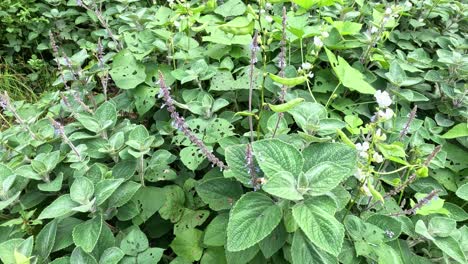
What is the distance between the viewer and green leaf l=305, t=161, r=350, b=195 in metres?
1.30

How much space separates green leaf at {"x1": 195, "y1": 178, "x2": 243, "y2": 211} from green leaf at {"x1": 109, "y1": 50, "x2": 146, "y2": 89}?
84cm

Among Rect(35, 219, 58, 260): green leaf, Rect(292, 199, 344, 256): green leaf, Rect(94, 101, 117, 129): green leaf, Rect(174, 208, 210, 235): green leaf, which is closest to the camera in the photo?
Rect(292, 199, 344, 256): green leaf

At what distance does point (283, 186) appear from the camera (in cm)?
129

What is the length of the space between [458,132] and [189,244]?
1.52m

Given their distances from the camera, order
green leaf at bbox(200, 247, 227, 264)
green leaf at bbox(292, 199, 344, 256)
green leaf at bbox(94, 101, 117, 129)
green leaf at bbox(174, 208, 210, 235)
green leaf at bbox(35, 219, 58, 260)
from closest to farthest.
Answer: green leaf at bbox(292, 199, 344, 256) < green leaf at bbox(35, 219, 58, 260) < green leaf at bbox(200, 247, 227, 264) < green leaf at bbox(174, 208, 210, 235) < green leaf at bbox(94, 101, 117, 129)

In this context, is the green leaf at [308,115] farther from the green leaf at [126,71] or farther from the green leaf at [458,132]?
the green leaf at [126,71]

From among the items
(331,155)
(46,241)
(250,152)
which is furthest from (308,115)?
(46,241)

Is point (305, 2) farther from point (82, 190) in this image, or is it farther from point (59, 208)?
point (59, 208)

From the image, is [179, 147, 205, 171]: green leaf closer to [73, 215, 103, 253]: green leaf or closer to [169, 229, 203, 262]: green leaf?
[169, 229, 203, 262]: green leaf

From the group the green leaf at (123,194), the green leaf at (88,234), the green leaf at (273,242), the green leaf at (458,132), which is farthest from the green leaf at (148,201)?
the green leaf at (458,132)

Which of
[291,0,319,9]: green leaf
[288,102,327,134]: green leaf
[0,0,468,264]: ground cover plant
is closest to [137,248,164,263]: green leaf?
[0,0,468,264]: ground cover plant

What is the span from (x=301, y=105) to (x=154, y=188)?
2.59ft

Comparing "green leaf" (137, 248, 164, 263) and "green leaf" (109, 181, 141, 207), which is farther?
"green leaf" (109, 181, 141, 207)

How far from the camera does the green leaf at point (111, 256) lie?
4.78 feet
